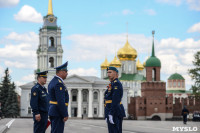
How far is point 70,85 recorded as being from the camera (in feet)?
283

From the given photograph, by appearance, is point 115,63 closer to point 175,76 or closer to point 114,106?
point 175,76

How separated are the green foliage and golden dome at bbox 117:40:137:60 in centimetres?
5375

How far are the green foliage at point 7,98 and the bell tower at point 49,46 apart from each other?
63.7 ft

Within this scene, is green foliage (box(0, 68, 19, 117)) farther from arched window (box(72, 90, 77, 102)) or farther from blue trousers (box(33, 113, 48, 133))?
blue trousers (box(33, 113, 48, 133))

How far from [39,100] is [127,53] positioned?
112 metres

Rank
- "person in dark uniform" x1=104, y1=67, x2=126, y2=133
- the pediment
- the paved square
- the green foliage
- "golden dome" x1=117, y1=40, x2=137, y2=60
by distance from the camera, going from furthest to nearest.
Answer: "golden dome" x1=117, y1=40, x2=137, y2=60, the pediment, the green foliage, the paved square, "person in dark uniform" x1=104, y1=67, x2=126, y2=133

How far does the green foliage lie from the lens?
69062 mm

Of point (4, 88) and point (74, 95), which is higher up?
point (4, 88)

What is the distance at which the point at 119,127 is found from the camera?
10.4 meters

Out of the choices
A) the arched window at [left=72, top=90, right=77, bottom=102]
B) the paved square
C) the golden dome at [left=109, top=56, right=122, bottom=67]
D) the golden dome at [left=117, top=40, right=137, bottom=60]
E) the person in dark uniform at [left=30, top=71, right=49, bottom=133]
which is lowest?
the paved square

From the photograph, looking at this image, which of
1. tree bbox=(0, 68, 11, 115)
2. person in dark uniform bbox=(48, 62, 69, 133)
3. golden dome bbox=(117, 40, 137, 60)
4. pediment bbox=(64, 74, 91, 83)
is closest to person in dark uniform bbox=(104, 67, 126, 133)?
person in dark uniform bbox=(48, 62, 69, 133)

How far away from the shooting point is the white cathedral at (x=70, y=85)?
86.6 meters

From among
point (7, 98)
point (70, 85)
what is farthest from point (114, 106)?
point (70, 85)

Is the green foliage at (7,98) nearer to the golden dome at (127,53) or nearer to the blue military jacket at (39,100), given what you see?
the golden dome at (127,53)
